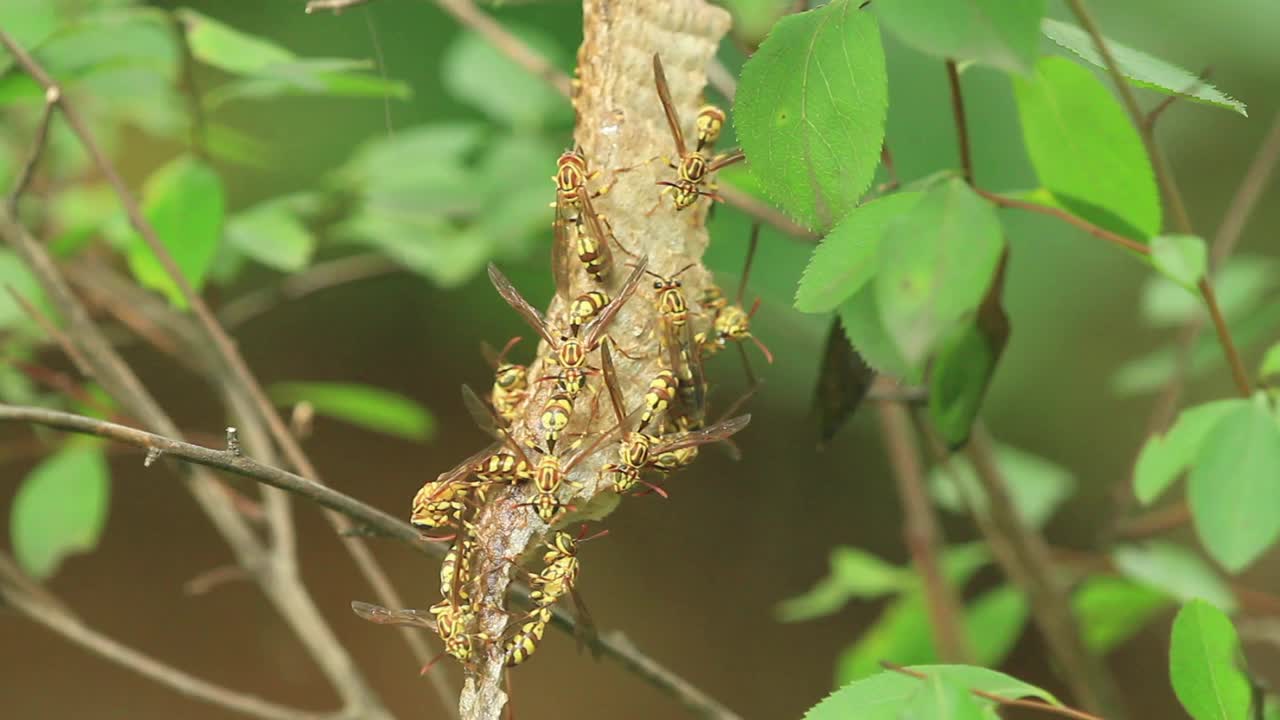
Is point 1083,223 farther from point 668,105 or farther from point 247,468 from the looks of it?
point 247,468

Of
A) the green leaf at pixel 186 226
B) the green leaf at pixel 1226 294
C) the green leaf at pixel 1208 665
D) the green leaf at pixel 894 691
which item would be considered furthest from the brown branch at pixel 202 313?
the green leaf at pixel 1226 294

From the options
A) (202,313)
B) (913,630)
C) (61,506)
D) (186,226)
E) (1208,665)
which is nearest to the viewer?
(1208,665)

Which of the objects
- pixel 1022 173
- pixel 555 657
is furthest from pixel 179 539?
pixel 1022 173

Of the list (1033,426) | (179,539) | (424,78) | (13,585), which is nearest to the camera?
(13,585)

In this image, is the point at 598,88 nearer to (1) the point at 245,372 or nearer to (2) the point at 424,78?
(1) the point at 245,372

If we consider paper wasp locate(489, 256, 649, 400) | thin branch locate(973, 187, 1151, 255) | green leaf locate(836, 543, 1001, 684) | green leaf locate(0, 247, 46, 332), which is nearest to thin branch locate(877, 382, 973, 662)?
green leaf locate(836, 543, 1001, 684)

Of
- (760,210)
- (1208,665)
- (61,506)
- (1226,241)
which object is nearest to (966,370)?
(1208,665)

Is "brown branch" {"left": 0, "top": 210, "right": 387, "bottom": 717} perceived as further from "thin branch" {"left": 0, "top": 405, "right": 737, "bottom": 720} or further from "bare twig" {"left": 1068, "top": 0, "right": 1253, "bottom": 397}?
"bare twig" {"left": 1068, "top": 0, "right": 1253, "bottom": 397}
